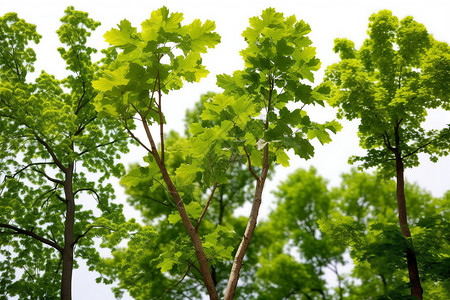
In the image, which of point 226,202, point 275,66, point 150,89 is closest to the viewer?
point 150,89

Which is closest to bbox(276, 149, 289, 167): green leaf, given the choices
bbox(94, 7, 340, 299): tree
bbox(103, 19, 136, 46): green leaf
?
bbox(94, 7, 340, 299): tree

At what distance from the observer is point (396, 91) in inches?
392

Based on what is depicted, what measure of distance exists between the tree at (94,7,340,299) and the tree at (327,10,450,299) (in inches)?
254

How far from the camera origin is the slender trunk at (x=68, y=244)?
11.1 metres

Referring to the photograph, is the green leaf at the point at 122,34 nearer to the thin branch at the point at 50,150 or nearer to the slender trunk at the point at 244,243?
the slender trunk at the point at 244,243

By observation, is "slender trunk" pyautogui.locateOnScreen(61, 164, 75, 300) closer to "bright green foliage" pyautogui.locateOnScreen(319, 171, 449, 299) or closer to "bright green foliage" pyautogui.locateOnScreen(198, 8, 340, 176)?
"bright green foliage" pyautogui.locateOnScreen(319, 171, 449, 299)

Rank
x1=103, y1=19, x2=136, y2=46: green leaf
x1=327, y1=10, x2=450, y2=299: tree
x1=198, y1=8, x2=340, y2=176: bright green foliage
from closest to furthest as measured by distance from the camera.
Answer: x1=103, y1=19, x2=136, y2=46: green leaf
x1=198, y1=8, x2=340, y2=176: bright green foliage
x1=327, y1=10, x2=450, y2=299: tree

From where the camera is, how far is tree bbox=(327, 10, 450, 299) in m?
9.70

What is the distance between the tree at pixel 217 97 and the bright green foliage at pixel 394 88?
6.46 metres

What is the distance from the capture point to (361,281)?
64.7 ft

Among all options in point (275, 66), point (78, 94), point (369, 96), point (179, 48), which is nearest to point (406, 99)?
point (369, 96)

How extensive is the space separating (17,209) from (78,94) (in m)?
4.20

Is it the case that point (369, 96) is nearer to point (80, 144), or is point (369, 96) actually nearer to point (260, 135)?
point (260, 135)

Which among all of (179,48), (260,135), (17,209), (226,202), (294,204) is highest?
(294,204)
